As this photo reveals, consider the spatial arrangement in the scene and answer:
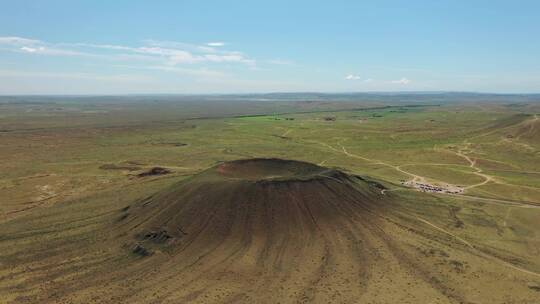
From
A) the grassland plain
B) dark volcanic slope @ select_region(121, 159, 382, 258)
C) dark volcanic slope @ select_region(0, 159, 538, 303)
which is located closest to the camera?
dark volcanic slope @ select_region(0, 159, 538, 303)

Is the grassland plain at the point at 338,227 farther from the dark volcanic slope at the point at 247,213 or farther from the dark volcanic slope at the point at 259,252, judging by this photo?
the dark volcanic slope at the point at 247,213

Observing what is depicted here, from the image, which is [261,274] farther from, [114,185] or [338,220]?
[114,185]

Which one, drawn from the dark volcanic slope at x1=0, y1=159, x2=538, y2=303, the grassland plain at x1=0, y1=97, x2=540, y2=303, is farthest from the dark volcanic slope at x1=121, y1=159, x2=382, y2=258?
A: the grassland plain at x1=0, y1=97, x2=540, y2=303

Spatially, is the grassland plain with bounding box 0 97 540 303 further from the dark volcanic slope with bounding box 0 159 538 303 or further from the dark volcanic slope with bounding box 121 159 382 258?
the dark volcanic slope with bounding box 121 159 382 258

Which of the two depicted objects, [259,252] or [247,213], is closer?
[259,252]

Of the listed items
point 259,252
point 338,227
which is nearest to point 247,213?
point 259,252

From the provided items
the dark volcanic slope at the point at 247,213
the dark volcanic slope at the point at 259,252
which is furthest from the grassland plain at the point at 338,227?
the dark volcanic slope at the point at 247,213

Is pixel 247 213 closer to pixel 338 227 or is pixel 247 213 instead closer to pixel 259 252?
pixel 259 252

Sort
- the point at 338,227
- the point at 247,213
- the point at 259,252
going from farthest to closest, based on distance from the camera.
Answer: the point at 247,213 → the point at 338,227 → the point at 259,252

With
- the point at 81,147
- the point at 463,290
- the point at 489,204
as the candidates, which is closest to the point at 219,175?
the point at 463,290
